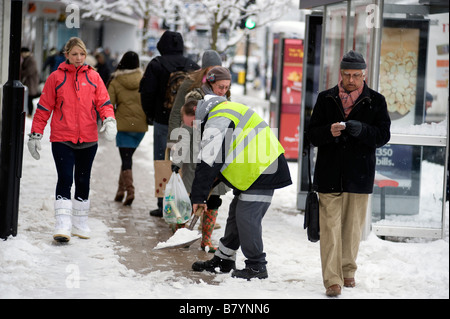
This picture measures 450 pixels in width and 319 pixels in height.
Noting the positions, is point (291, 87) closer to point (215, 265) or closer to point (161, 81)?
point (161, 81)

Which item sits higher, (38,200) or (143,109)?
(143,109)

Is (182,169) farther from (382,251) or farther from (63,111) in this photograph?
(382,251)

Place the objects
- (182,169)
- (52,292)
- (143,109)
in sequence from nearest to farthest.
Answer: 1. (52,292)
2. (182,169)
3. (143,109)

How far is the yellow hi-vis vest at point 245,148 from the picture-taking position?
6113 millimetres

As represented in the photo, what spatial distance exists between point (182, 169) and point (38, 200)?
8.72 ft

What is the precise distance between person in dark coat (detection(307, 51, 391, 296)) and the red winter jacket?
2389 millimetres

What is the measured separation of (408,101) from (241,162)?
10.7 ft

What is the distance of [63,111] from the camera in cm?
745

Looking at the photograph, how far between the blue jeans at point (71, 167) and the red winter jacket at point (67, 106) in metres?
0.13

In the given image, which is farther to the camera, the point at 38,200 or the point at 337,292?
the point at 38,200

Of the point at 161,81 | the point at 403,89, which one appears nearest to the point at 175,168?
the point at 161,81

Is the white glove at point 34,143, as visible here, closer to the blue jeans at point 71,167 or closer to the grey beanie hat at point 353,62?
the blue jeans at point 71,167

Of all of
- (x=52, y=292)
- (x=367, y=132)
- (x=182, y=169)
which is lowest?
(x=52, y=292)

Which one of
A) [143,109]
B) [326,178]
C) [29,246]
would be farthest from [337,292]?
[143,109]
